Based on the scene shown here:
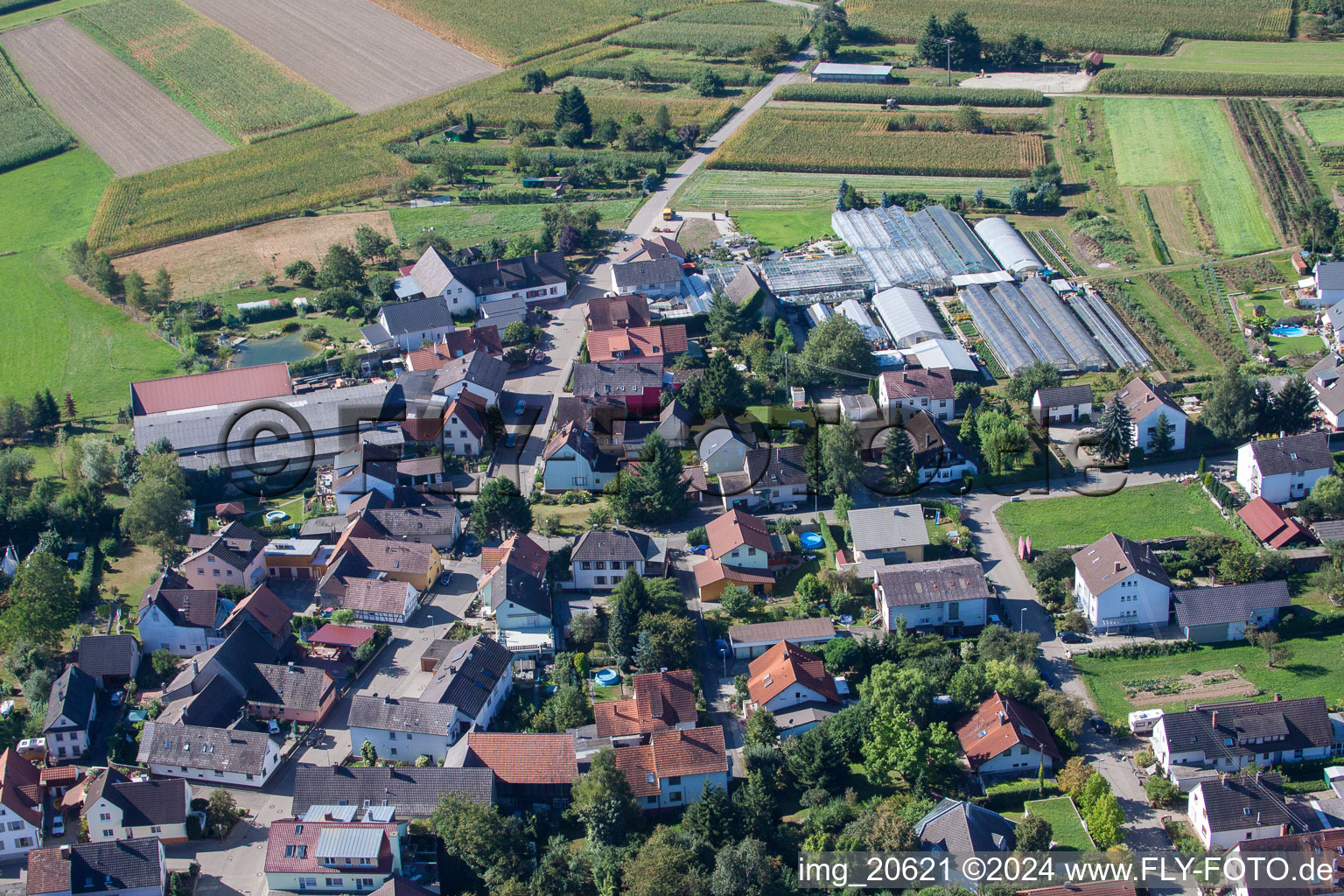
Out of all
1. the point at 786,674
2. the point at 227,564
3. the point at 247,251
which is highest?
the point at 247,251

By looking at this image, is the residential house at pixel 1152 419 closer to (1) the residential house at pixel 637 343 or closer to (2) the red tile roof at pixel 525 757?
(1) the residential house at pixel 637 343

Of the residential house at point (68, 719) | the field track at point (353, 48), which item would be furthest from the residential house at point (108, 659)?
the field track at point (353, 48)

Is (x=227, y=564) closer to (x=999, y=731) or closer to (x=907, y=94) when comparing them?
(x=999, y=731)

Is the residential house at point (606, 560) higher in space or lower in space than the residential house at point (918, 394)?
lower

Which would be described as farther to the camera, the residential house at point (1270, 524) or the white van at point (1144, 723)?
the residential house at point (1270, 524)

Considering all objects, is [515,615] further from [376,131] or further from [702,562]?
[376,131]

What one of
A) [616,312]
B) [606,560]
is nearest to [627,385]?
[616,312]
